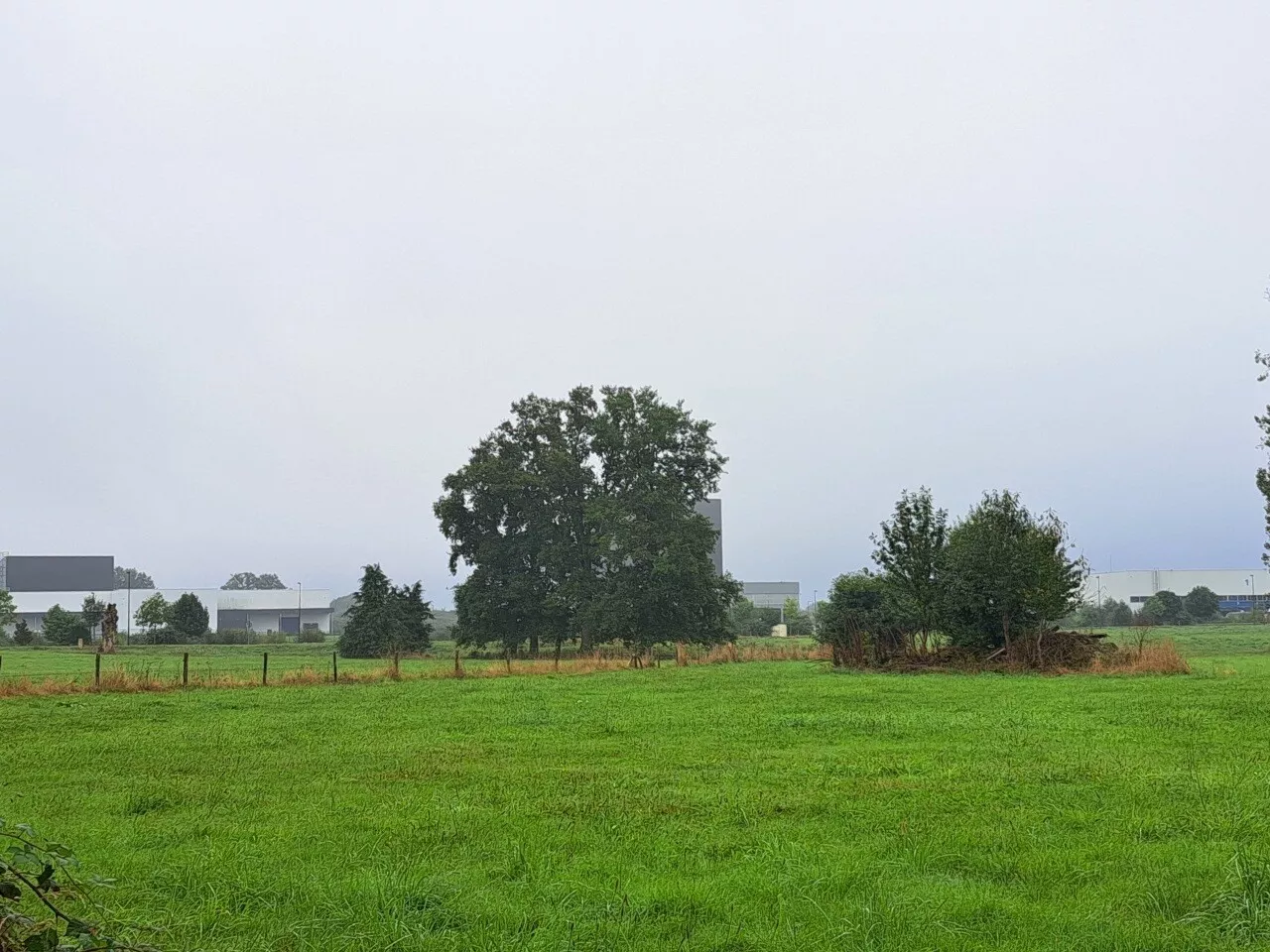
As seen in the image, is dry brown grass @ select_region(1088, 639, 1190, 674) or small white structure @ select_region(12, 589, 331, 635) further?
small white structure @ select_region(12, 589, 331, 635)

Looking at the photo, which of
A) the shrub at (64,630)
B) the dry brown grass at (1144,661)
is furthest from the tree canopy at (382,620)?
the dry brown grass at (1144,661)

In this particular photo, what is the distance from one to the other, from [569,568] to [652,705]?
39.2 meters

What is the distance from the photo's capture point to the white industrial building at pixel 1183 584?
11962cm

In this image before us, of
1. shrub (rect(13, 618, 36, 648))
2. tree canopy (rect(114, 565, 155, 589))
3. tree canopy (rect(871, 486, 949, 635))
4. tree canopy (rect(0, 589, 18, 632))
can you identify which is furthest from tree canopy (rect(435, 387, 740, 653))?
tree canopy (rect(114, 565, 155, 589))

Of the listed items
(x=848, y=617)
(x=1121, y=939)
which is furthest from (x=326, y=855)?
(x=848, y=617)

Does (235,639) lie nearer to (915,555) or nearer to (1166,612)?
(915,555)

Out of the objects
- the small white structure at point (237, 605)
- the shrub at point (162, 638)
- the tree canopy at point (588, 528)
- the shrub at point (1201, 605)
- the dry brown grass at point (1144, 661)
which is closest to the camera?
the dry brown grass at point (1144, 661)

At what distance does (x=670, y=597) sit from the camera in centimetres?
5406

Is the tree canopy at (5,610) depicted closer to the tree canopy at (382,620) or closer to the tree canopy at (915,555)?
the tree canopy at (382,620)

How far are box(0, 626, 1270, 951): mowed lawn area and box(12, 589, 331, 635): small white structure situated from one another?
92520 millimetres

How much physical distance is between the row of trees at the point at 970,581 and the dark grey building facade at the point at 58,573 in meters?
98.1

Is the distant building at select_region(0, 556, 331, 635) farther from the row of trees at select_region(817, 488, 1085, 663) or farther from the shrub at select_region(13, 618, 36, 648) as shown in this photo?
the row of trees at select_region(817, 488, 1085, 663)

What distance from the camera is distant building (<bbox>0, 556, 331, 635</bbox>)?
100500 millimetres

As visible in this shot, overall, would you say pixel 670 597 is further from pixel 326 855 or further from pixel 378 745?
pixel 326 855
